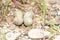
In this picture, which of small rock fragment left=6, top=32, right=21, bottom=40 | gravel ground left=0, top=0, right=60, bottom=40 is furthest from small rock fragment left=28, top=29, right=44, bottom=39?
small rock fragment left=6, top=32, right=21, bottom=40

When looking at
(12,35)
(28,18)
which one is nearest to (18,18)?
(28,18)

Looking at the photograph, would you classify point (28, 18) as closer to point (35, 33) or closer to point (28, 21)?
point (28, 21)

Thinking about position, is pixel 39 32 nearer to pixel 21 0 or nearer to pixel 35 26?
pixel 35 26

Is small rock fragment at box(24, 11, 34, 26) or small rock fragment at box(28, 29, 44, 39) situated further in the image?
small rock fragment at box(24, 11, 34, 26)

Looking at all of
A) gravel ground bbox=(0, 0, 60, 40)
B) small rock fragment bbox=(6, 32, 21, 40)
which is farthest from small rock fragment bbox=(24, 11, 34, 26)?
small rock fragment bbox=(6, 32, 21, 40)

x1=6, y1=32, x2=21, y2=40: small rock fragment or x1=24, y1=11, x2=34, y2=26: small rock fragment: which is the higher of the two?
x1=24, y1=11, x2=34, y2=26: small rock fragment

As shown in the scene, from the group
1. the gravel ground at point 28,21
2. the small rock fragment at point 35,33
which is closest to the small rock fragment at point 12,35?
the gravel ground at point 28,21

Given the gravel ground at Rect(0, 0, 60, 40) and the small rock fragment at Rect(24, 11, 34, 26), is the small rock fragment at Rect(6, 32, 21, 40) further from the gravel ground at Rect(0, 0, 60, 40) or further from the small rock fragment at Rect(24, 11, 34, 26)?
the small rock fragment at Rect(24, 11, 34, 26)

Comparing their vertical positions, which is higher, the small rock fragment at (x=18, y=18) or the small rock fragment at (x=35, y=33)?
the small rock fragment at (x=18, y=18)

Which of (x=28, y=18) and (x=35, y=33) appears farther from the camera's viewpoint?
(x=28, y=18)

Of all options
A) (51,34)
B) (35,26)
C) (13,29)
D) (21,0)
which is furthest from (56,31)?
(21,0)

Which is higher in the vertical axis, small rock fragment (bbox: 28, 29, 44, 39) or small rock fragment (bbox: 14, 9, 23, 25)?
small rock fragment (bbox: 14, 9, 23, 25)

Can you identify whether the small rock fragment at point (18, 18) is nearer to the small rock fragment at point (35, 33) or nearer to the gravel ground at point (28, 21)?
the gravel ground at point (28, 21)
